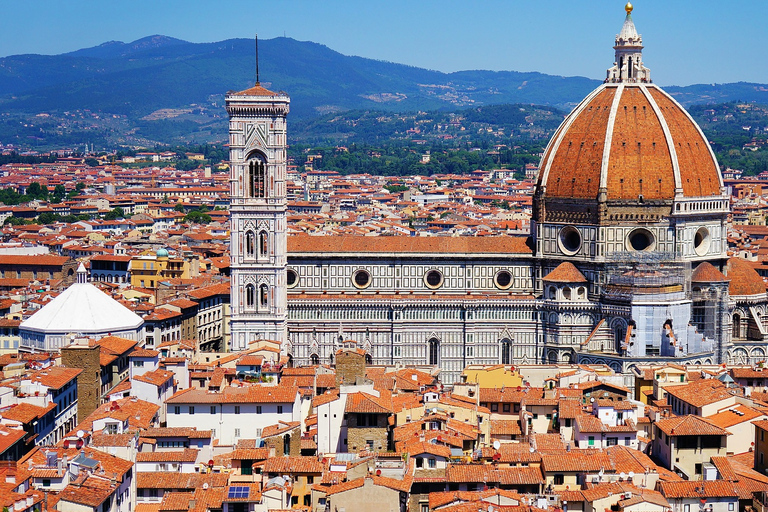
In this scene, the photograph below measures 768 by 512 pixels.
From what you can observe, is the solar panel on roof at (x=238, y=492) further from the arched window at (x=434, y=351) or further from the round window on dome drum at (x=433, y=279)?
the round window on dome drum at (x=433, y=279)

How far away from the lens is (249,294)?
67000 mm

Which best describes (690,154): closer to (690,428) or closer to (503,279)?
(503,279)

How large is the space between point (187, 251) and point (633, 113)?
39112 millimetres

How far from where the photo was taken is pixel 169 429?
135 ft

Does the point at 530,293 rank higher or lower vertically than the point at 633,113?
lower

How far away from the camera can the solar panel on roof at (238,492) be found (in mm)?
34281

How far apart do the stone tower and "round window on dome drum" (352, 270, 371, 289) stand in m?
3.89

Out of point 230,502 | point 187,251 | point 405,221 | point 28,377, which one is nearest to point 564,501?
point 230,502

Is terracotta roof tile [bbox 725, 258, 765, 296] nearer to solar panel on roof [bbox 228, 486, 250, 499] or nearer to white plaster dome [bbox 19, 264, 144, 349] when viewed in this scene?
white plaster dome [bbox 19, 264, 144, 349]

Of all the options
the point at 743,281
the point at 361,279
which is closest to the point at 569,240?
the point at 743,281

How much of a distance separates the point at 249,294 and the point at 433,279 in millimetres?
9348

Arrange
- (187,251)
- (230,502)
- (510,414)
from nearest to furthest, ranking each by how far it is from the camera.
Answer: (230,502) → (510,414) → (187,251)

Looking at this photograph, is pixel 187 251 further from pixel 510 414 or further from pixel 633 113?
pixel 510 414

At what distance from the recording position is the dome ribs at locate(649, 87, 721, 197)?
67938 millimetres
